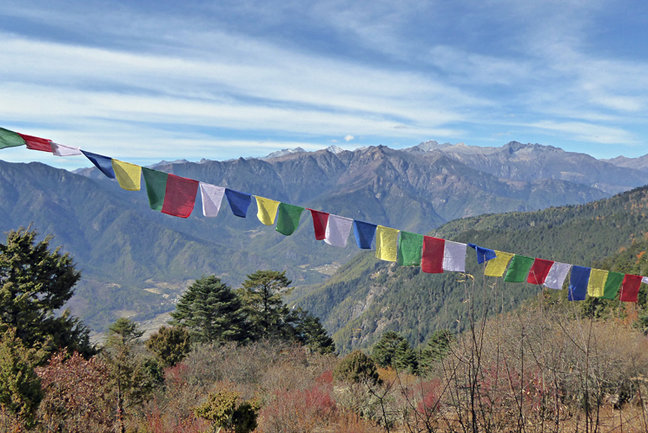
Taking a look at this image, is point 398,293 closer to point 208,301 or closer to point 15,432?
point 208,301

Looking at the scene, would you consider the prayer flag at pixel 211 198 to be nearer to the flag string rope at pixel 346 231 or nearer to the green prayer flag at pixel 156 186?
the flag string rope at pixel 346 231

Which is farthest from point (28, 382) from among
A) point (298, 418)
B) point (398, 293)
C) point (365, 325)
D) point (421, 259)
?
point (398, 293)

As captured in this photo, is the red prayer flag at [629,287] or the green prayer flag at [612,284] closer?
the green prayer flag at [612,284]

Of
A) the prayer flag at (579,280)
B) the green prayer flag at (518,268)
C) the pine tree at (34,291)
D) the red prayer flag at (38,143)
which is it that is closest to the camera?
the red prayer flag at (38,143)

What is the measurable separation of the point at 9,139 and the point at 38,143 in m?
0.45

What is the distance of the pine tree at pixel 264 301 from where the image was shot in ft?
110

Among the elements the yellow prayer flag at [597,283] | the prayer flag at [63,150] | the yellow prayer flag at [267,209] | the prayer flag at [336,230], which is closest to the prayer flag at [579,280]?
the yellow prayer flag at [597,283]

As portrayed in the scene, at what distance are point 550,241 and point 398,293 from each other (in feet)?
254

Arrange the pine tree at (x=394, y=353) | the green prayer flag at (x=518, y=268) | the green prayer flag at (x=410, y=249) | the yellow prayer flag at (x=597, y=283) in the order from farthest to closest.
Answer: the pine tree at (x=394, y=353) < the yellow prayer flag at (x=597, y=283) < the green prayer flag at (x=518, y=268) < the green prayer flag at (x=410, y=249)

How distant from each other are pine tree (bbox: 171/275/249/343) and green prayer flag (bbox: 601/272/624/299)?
26177 millimetres

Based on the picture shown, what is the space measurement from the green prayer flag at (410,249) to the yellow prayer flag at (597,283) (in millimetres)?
5776

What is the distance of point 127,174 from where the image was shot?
813 centimetres

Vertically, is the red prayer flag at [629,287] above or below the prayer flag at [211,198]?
below

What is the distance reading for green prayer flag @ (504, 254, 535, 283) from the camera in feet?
35.0
